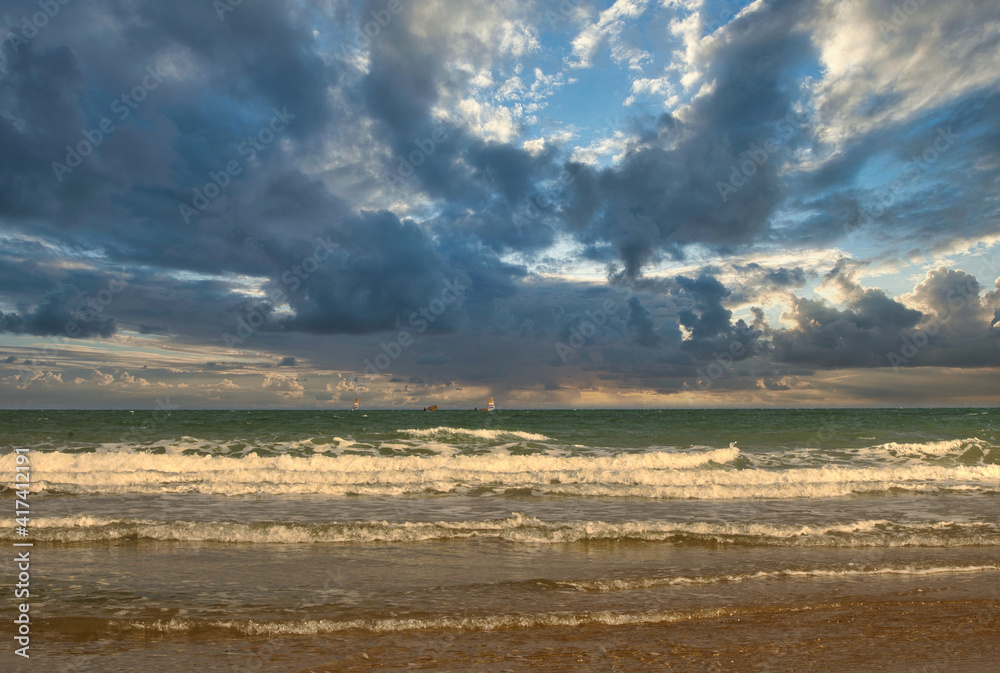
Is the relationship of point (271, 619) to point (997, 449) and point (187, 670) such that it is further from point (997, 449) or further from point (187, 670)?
point (997, 449)

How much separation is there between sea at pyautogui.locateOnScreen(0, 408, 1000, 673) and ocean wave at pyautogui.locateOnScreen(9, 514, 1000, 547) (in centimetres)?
6

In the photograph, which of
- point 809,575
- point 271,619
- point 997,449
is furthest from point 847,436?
point 271,619

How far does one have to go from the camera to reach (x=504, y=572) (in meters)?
8.70

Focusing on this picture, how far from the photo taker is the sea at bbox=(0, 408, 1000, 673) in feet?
19.6

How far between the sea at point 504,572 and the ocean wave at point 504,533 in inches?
2.2

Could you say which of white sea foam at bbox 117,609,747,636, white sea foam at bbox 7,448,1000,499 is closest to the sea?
white sea foam at bbox 117,609,747,636

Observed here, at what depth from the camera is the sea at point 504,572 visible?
5.98 m

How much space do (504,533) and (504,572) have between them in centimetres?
239

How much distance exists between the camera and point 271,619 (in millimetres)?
6691

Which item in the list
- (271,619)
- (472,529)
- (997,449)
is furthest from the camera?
(997,449)

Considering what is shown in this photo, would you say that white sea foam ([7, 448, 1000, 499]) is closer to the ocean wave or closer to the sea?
the sea

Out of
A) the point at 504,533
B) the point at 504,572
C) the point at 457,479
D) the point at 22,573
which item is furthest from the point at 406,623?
the point at 457,479

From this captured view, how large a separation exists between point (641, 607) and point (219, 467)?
64.4ft

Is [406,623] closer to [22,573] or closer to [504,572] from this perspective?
[504,572]
